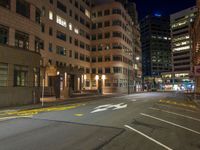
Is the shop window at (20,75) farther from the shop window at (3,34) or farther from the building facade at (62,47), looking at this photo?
the shop window at (3,34)

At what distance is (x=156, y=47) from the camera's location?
7470 inches

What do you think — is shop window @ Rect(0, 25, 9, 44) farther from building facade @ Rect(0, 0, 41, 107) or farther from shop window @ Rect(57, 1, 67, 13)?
shop window @ Rect(57, 1, 67, 13)

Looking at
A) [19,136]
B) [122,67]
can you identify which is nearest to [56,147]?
[19,136]

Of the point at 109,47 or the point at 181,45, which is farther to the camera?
the point at 181,45

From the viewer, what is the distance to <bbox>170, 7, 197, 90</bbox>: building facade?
A: 14338cm

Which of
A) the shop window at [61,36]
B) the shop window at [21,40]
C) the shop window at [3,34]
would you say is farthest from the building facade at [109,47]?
the shop window at [3,34]

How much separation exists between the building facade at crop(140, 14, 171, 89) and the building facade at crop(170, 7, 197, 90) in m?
30.3

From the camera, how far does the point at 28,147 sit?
7.59 m

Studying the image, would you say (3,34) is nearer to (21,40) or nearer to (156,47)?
(21,40)

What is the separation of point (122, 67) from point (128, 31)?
17570 millimetres

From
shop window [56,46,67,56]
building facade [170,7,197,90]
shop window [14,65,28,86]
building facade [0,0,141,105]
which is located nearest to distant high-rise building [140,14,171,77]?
building facade [170,7,197,90]

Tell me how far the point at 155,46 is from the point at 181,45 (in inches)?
1556

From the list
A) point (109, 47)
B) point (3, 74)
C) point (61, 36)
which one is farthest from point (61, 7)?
point (3, 74)

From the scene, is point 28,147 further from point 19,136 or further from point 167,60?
point 167,60
